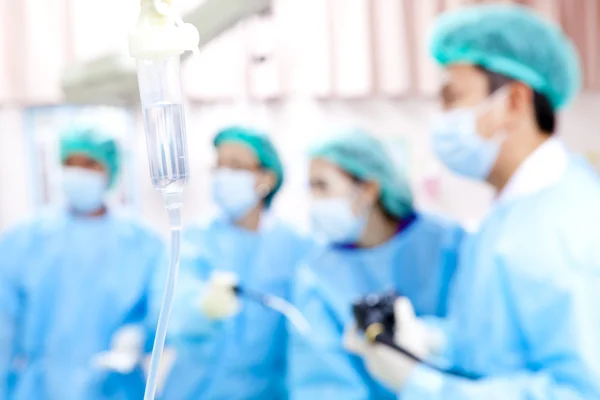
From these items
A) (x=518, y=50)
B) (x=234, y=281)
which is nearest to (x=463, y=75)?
(x=518, y=50)

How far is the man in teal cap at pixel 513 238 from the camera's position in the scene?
1.07m

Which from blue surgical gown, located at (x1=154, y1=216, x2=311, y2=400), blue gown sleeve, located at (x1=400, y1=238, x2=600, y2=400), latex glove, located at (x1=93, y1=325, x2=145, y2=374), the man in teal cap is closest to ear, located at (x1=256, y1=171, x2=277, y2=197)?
blue surgical gown, located at (x1=154, y1=216, x2=311, y2=400)

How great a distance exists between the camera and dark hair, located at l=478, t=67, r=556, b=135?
1.32 meters

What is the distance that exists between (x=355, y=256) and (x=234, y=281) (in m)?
0.35

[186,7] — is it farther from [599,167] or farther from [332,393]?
[599,167]

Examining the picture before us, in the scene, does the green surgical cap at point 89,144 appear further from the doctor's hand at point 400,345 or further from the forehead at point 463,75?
the forehead at point 463,75

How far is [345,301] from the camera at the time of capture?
5.52 ft

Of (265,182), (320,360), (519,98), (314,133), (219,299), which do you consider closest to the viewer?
(519,98)

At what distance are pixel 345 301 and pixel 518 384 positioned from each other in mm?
647

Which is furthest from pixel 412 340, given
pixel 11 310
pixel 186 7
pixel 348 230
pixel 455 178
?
pixel 455 178

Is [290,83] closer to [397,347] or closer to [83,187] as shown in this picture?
[83,187]

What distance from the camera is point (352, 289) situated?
5.62ft

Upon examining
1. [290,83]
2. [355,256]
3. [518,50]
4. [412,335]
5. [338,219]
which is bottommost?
[412,335]

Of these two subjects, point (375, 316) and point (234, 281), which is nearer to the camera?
point (375, 316)
